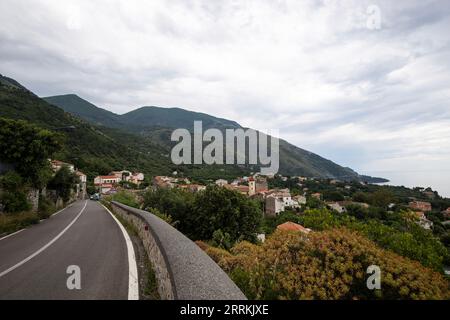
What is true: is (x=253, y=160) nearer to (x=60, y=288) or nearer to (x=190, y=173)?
(x=190, y=173)

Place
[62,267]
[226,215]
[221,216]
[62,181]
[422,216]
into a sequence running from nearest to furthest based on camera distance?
[62,267], [221,216], [226,215], [62,181], [422,216]

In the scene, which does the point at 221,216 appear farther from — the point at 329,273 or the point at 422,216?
the point at 422,216

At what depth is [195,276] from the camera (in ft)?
13.3

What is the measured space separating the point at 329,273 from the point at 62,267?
5605 millimetres

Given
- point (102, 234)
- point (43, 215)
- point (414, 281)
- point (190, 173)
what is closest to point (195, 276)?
point (414, 281)

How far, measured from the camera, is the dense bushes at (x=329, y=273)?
4207 millimetres

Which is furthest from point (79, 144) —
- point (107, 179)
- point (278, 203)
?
point (278, 203)

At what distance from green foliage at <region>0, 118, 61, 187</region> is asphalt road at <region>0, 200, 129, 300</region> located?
26.8 ft

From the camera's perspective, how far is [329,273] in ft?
14.8

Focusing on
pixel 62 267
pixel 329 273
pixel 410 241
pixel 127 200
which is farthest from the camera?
pixel 127 200

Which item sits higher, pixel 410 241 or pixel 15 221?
pixel 15 221

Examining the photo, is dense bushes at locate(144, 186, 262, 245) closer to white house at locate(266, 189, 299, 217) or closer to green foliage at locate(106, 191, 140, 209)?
green foliage at locate(106, 191, 140, 209)

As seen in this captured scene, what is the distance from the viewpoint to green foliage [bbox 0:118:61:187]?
15652 mm
